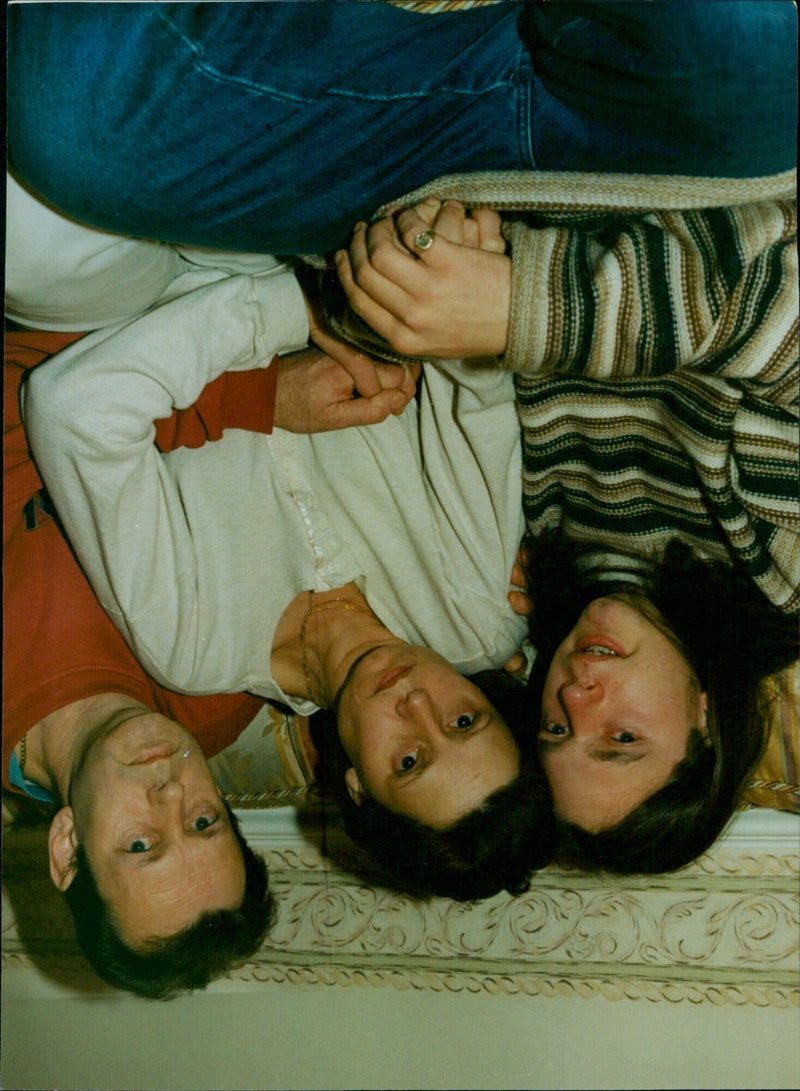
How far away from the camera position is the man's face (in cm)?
87

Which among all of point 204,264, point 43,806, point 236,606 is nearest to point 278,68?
point 204,264

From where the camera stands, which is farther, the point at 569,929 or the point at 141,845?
the point at 569,929

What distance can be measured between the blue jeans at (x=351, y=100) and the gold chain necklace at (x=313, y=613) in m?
0.37

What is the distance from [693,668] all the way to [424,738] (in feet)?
0.94

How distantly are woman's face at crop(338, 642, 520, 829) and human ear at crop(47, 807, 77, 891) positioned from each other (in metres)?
0.28

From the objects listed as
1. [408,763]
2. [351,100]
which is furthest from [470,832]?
[351,100]

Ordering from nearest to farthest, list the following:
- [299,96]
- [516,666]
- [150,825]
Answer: [299,96] → [150,825] → [516,666]

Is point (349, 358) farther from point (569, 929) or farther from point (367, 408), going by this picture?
point (569, 929)

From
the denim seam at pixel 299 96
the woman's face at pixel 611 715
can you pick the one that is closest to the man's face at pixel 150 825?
the woman's face at pixel 611 715

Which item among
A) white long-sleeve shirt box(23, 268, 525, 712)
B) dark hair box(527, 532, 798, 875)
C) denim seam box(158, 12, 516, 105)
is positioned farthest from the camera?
dark hair box(527, 532, 798, 875)

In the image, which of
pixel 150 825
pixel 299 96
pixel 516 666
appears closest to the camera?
pixel 299 96

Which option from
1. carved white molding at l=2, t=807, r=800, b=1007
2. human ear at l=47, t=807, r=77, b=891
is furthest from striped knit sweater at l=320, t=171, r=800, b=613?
human ear at l=47, t=807, r=77, b=891

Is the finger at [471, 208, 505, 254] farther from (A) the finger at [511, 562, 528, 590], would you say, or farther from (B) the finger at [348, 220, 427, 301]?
(A) the finger at [511, 562, 528, 590]

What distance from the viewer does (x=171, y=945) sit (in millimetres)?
899
